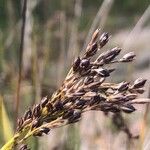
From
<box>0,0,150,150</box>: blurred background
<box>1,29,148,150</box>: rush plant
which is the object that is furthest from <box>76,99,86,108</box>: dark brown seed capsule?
<box>0,0,150,150</box>: blurred background

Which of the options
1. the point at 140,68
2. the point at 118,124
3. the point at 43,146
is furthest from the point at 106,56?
the point at 140,68

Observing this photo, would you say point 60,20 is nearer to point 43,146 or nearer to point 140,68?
point 43,146

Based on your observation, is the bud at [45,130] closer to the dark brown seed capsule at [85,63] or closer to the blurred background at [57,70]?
the dark brown seed capsule at [85,63]

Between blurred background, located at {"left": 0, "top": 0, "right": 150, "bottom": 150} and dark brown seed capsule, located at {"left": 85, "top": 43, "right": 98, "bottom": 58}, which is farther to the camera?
blurred background, located at {"left": 0, "top": 0, "right": 150, "bottom": 150}

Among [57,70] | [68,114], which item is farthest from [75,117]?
[57,70]

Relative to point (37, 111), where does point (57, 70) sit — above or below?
above

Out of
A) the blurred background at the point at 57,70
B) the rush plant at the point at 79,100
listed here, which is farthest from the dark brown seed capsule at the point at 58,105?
the blurred background at the point at 57,70

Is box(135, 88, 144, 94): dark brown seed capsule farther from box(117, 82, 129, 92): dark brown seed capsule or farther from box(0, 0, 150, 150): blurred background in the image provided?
box(0, 0, 150, 150): blurred background

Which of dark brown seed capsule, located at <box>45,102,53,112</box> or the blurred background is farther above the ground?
the blurred background

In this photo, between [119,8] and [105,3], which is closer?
[105,3]

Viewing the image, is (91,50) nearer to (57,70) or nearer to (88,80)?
(88,80)

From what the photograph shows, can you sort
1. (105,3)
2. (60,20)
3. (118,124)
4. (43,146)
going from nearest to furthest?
1. (118,124)
2. (43,146)
3. (105,3)
4. (60,20)
